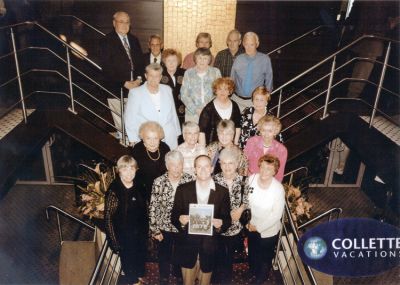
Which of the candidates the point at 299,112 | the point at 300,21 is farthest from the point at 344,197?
the point at 300,21

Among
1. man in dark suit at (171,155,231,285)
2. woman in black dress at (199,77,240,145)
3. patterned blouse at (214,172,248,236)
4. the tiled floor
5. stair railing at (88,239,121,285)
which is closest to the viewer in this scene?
stair railing at (88,239,121,285)

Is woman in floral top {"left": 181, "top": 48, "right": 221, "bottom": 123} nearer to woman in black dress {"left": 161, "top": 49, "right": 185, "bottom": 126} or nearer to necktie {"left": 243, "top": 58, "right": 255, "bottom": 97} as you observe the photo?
woman in black dress {"left": 161, "top": 49, "right": 185, "bottom": 126}

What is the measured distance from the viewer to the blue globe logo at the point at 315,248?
11.1ft

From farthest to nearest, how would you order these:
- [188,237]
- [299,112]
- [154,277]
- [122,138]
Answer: [299,112] < [122,138] < [154,277] < [188,237]

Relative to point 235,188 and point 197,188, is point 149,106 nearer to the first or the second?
point 197,188

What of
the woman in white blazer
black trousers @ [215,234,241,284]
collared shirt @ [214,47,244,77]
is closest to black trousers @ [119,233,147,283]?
black trousers @ [215,234,241,284]

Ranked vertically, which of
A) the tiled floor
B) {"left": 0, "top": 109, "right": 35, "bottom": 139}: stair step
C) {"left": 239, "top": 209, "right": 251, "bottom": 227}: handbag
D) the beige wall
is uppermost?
the beige wall

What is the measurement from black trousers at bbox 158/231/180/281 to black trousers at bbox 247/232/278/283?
0.76 metres

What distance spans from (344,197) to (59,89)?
621 centimetres

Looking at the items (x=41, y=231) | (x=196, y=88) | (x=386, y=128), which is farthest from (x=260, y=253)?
(x=41, y=231)

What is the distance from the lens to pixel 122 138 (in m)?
5.22

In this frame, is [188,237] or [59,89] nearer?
[188,237]

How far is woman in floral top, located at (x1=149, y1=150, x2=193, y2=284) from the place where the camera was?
330cm

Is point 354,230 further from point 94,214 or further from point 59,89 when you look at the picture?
point 59,89
